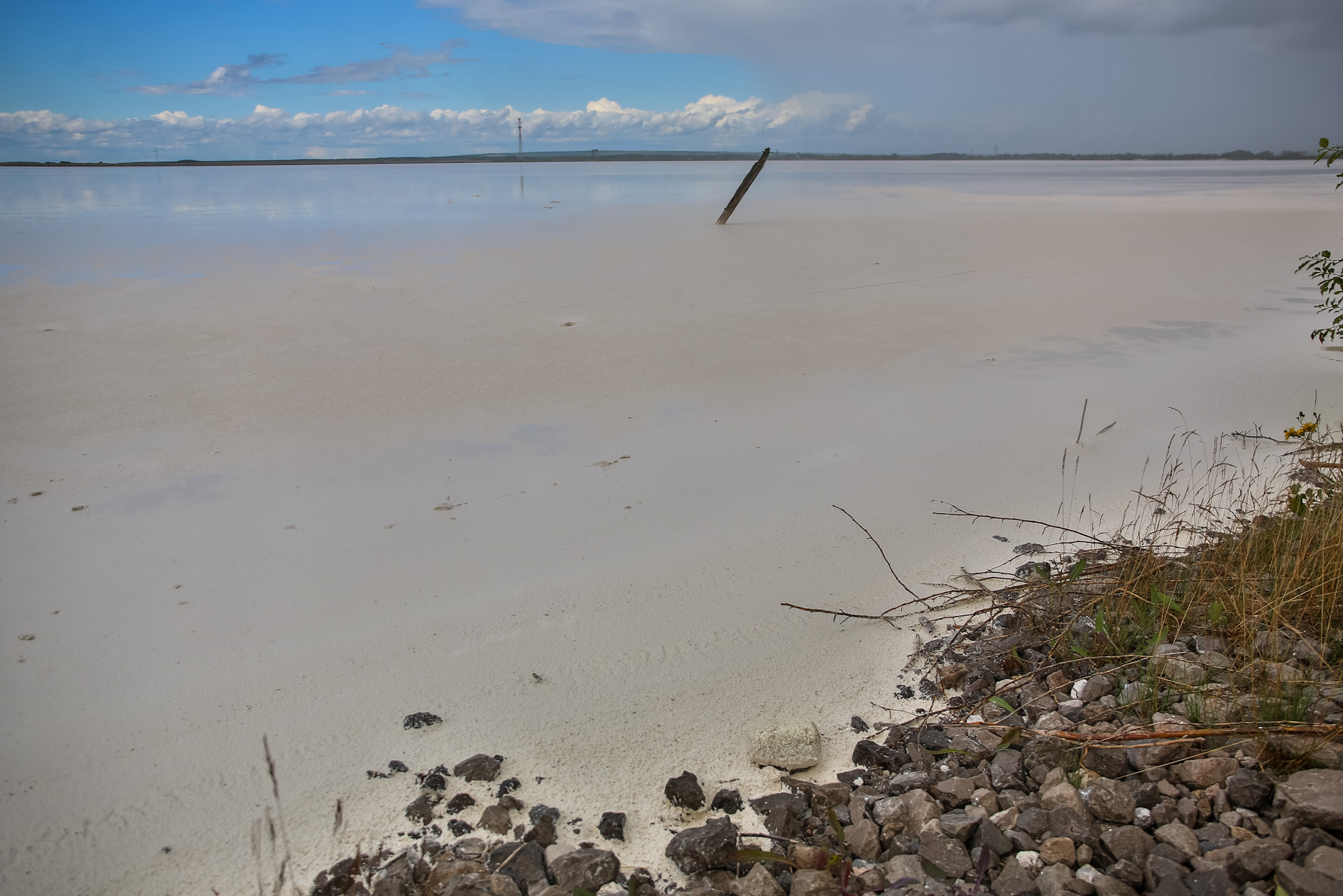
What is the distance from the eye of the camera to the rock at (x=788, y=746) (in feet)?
6.92

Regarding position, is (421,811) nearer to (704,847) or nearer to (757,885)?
(704,847)

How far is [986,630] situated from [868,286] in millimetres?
6755

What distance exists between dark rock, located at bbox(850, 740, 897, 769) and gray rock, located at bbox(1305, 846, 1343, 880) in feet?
2.69

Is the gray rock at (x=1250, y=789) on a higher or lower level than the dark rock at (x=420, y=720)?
higher

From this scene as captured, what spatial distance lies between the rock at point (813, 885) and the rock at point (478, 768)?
0.78 metres

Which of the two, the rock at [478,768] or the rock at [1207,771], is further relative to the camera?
the rock at [478,768]

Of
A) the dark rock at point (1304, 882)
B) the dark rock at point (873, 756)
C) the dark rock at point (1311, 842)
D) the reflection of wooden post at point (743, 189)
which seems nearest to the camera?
the dark rock at point (1304, 882)

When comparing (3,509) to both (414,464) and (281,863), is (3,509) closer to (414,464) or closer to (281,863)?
(414,464)

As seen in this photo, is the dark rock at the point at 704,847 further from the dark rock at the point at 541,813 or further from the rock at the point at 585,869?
the dark rock at the point at 541,813

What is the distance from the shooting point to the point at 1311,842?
1551 millimetres

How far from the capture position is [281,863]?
184 centimetres

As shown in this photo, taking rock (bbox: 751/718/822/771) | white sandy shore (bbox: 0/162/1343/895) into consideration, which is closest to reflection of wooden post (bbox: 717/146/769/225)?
white sandy shore (bbox: 0/162/1343/895)

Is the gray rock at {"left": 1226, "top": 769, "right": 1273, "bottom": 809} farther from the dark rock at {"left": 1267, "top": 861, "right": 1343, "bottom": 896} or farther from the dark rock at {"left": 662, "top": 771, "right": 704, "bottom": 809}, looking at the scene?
the dark rock at {"left": 662, "top": 771, "right": 704, "bottom": 809}

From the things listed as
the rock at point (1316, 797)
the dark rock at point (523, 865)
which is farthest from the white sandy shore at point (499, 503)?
the rock at point (1316, 797)
